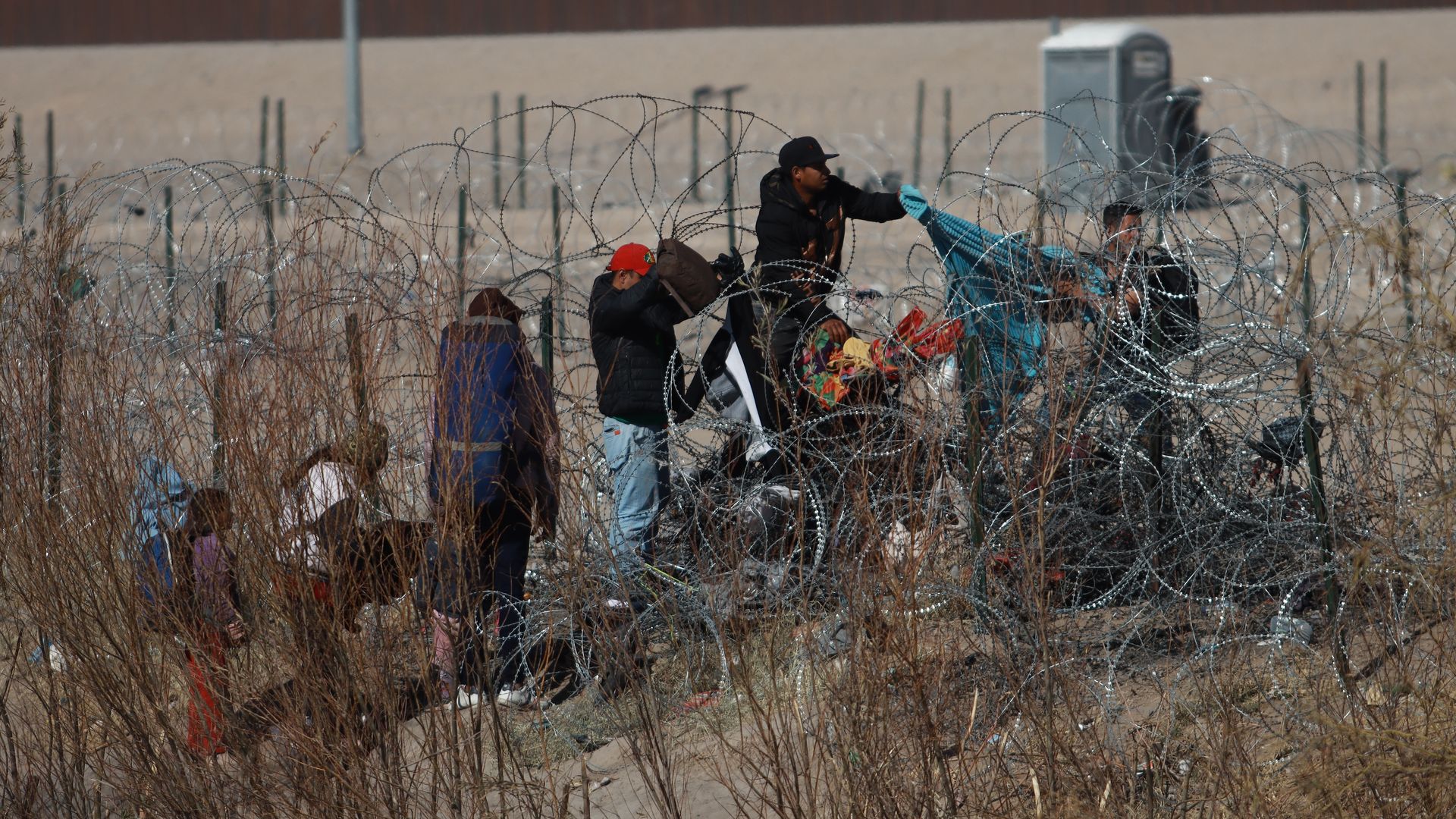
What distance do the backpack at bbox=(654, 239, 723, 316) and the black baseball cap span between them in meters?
0.68

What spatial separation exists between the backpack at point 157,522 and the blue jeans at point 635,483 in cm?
145

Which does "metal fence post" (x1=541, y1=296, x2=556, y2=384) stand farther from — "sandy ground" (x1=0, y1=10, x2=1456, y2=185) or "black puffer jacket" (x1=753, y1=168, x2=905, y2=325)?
"sandy ground" (x1=0, y1=10, x2=1456, y2=185)

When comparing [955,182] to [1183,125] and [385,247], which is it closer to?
[1183,125]

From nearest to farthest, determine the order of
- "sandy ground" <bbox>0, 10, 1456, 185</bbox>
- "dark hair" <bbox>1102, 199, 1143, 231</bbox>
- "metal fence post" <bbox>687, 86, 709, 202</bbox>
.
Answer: "dark hair" <bbox>1102, 199, 1143, 231</bbox>, "metal fence post" <bbox>687, 86, 709, 202</bbox>, "sandy ground" <bbox>0, 10, 1456, 185</bbox>

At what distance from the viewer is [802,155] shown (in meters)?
5.77

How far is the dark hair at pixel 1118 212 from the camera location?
518 centimetres

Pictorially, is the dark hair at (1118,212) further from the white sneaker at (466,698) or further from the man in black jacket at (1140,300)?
the white sneaker at (466,698)

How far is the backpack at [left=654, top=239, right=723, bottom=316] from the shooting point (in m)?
5.21

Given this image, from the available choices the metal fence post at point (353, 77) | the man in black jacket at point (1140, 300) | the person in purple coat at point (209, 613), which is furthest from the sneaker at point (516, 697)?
the metal fence post at point (353, 77)

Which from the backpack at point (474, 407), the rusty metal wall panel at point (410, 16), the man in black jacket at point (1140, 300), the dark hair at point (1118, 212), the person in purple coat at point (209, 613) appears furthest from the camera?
the rusty metal wall panel at point (410, 16)

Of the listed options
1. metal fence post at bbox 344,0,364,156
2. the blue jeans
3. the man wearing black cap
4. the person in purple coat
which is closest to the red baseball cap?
the man wearing black cap

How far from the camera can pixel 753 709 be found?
3.92 metres

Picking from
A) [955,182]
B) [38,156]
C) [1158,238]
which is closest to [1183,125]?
[955,182]

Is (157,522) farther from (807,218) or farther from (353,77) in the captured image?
(353,77)
